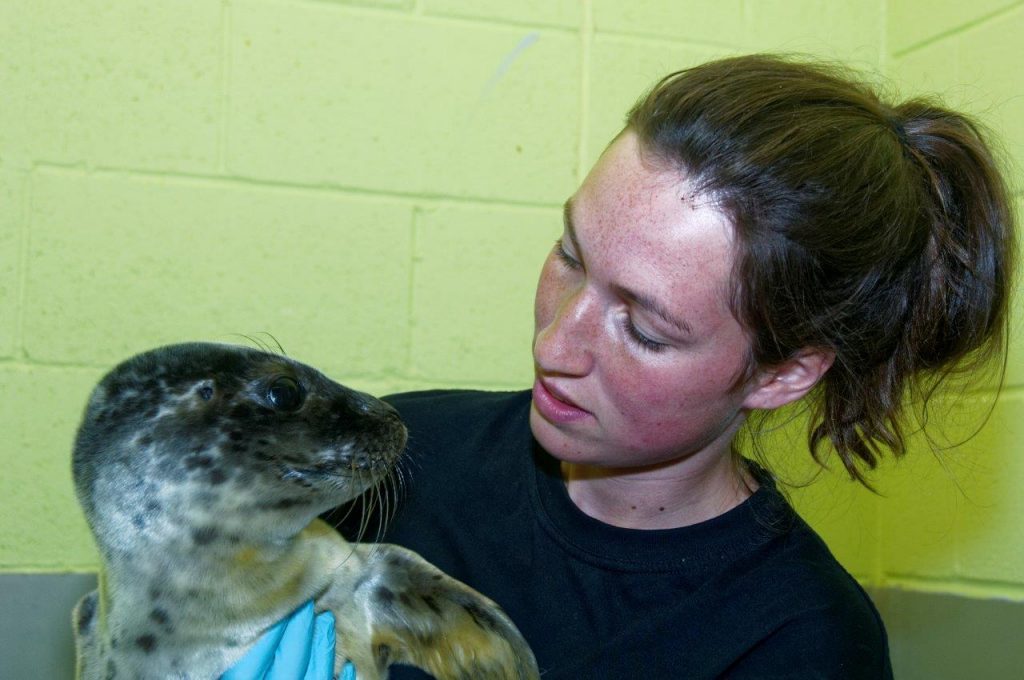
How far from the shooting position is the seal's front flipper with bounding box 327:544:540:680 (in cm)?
129

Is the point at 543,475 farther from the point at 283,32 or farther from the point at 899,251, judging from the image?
the point at 283,32

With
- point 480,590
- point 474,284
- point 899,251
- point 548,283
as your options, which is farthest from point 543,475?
point 474,284

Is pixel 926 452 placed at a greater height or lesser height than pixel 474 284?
lesser

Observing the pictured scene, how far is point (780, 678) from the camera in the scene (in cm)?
133

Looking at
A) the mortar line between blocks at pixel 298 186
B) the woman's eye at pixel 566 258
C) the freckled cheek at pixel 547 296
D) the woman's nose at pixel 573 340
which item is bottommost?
the woman's nose at pixel 573 340

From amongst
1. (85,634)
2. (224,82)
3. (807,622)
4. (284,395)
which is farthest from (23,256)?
(807,622)

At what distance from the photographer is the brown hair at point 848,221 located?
50.4 inches

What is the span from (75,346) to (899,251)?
57.3 inches

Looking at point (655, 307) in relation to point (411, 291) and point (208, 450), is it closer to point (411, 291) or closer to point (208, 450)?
point (208, 450)

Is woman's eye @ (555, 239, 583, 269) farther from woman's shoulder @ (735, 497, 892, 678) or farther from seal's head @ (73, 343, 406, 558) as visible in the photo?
woman's shoulder @ (735, 497, 892, 678)

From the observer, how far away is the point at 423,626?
133 centimetres

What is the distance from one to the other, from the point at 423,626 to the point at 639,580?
0.93 ft

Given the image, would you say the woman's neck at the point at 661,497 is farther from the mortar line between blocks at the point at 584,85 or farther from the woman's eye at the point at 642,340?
the mortar line between blocks at the point at 584,85

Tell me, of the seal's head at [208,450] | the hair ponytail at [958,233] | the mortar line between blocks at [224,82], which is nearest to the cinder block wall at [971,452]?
the hair ponytail at [958,233]
